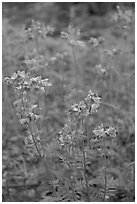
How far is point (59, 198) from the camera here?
327 centimetres

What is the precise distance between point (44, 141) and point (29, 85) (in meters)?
1.10

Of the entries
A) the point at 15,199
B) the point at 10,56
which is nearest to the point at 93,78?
the point at 10,56

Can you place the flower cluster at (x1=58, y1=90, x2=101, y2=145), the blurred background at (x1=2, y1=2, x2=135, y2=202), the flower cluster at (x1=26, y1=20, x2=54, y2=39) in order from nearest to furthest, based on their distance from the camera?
the flower cluster at (x1=58, y1=90, x2=101, y2=145) < the flower cluster at (x1=26, y1=20, x2=54, y2=39) < the blurred background at (x1=2, y1=2, x2=135, y2=202)

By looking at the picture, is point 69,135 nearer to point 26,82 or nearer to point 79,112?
point 79,112

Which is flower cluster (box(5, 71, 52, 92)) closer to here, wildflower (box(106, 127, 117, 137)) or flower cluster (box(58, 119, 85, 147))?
flower cluster (box(58, 119, 85, 147))

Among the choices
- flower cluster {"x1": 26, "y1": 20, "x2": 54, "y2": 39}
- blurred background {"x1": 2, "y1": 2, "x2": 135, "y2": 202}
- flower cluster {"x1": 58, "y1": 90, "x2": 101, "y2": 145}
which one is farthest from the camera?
blurred background {"x1": 2, "y1": 2, "x2": 135, "y2": 202}

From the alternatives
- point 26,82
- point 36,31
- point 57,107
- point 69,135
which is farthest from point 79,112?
point 57,107

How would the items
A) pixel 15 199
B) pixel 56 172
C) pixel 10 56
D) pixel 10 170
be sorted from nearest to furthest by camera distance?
pixel 56 172 < pixel 15 199 < pixel 10 170 < pixel 10 56

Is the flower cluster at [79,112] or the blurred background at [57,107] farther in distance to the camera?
the blurred background at [57,107]

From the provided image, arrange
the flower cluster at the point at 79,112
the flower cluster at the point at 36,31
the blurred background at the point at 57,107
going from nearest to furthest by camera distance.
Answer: the flower cluster at the point at 79,112
the flower cluster at the point at 36,31
the blurred background at the point at 57,107

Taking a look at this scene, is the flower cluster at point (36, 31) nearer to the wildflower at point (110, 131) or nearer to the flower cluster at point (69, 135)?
the flower cluster at point (69, 135)

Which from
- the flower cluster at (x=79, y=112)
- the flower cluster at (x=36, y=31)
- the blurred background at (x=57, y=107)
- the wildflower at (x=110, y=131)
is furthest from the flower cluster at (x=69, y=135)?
the flower cluster at (x=36, y=31)

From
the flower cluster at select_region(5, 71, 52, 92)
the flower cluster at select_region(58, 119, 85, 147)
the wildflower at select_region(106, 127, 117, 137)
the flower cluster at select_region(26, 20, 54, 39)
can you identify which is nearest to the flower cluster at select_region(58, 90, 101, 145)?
the flower cluster at select_region(58, 119, 85, 147)

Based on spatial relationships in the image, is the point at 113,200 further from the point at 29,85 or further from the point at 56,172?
the point at 29,85
